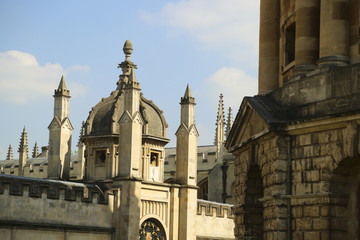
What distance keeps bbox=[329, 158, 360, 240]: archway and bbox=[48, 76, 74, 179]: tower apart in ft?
71.3

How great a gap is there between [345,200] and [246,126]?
3656 mm

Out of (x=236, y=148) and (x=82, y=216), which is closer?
(x=236, y=148)

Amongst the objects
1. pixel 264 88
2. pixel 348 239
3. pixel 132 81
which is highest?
pixel 132 81

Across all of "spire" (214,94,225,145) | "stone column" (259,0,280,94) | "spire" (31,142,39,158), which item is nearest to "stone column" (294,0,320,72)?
"stone column" (259,0,280,94)

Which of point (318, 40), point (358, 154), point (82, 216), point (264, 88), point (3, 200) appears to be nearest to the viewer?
point (358, 154)

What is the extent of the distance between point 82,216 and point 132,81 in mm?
6378

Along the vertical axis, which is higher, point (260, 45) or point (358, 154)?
point (260, 45)

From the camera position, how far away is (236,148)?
1823 cm

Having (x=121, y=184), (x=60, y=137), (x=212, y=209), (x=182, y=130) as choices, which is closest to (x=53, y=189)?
(x=121, y=184)

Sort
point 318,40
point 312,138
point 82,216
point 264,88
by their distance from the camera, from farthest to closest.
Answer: point 82,216 < point 264,88 < point 318,40 < point 312,138

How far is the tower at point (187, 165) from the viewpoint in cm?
3547

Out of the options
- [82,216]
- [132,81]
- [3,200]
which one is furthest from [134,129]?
[3,200]

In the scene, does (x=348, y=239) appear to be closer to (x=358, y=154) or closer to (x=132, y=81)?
(x=358, y=154)

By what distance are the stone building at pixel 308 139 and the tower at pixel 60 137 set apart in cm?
1768
